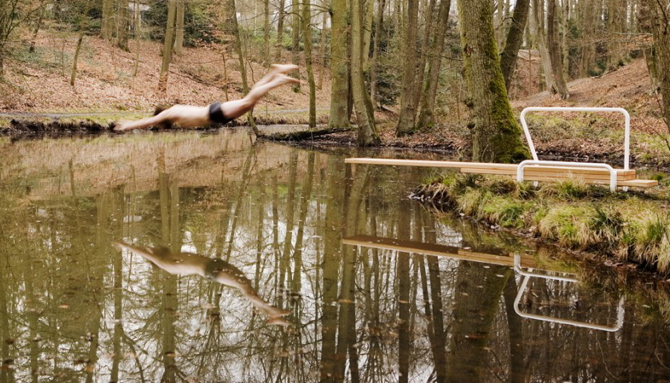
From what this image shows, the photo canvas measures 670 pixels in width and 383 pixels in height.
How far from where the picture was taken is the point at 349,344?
15.9 ft

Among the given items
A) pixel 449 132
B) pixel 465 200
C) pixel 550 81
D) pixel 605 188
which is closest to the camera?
pixel 605 188

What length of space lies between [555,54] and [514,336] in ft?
83.1

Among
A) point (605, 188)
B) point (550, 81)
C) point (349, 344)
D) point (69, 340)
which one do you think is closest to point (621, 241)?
point (605, 188)

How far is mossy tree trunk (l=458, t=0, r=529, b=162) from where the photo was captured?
11.4 m

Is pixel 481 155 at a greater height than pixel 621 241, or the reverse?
pixel 481 155

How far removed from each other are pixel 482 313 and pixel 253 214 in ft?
16.8

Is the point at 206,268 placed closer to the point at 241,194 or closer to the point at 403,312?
the point at 403,312

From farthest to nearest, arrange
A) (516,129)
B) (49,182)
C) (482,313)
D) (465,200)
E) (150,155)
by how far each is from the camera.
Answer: (150,155), (49,182), (516,129), (465,200), (482,313)

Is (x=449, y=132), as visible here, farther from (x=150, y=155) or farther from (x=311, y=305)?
(x=311, y=305)

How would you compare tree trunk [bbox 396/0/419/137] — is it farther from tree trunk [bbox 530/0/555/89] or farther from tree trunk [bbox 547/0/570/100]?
tree trunk [bbox 547/0/570/100]

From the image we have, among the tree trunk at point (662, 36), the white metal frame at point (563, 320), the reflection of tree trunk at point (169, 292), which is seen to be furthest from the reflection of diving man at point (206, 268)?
the tree trunk at point (662, 36)

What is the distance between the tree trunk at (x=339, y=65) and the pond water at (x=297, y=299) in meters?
12.9

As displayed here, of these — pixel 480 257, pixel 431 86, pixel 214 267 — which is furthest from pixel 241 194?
pixel 431 86

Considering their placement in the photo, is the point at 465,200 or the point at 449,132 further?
the point at 449,132
